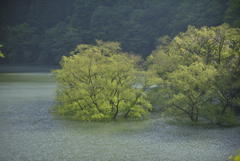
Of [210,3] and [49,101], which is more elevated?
[210,3]

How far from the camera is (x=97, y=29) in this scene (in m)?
68.8

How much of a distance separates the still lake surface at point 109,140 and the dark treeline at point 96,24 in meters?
37.7

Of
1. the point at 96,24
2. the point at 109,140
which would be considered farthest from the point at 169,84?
the point at 96,24

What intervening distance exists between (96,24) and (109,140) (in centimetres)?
6044

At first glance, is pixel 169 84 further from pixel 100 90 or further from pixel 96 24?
pixel 96 24

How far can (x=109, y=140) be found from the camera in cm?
1336

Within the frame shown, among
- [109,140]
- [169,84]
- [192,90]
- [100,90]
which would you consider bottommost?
[109,140]

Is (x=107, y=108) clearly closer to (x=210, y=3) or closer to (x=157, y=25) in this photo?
(x=210, y=3)

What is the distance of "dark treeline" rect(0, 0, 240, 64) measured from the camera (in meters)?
58.2

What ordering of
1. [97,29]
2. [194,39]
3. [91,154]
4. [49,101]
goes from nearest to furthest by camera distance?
[91,154], [194,39], [49,101], [97,29]

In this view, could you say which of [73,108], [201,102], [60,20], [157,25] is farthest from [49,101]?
[60,20]

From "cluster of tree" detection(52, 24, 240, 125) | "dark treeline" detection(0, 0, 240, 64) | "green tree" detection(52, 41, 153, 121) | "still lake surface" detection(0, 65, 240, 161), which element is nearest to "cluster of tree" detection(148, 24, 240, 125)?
"cluster of tree" detection(52, 24, 240, 125)

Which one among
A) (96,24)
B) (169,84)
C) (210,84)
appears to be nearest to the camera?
(210,84)

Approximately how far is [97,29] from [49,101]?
4742cm
